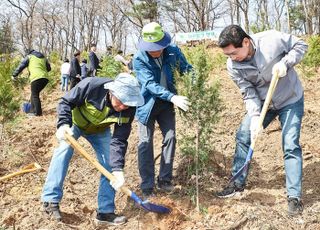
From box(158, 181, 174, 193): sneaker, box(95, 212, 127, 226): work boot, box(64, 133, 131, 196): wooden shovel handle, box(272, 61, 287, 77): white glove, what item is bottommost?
box(95, 212, 127, 226): work boot

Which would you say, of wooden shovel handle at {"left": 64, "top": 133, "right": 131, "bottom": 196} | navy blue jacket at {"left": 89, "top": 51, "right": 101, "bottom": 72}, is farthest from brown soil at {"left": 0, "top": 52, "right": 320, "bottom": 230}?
navy blue jacket at {"left": 89, "top": 51, "right": 101, "bottom": 72}

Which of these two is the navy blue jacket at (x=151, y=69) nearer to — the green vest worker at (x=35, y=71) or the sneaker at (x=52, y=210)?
the sneaker at (x=52, y=210)

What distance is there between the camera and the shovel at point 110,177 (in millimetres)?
3291

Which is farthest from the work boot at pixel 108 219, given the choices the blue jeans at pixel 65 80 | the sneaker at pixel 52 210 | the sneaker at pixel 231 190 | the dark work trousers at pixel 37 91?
the blue jeans at pixel 65 80

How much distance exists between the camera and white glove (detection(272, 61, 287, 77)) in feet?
11.0

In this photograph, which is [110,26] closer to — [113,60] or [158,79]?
[113,60]

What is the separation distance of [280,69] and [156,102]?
50.6 inches

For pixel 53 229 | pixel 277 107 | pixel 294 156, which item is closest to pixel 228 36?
pixel 277 107

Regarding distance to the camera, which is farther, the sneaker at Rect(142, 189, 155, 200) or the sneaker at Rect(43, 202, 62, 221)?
→ the sneaker at Rect(142, 189, 155, 200)

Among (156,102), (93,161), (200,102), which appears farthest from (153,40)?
(93,161)

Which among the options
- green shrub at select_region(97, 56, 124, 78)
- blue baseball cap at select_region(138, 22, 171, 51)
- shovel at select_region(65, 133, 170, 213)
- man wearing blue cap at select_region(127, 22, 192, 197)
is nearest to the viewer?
shovel at select_region(65, 133, 170, 213)

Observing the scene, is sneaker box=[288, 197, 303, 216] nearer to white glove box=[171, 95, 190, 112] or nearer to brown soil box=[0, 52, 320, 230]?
brown soil box=[0, 52, 320, 230]

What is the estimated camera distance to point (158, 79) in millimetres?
4168

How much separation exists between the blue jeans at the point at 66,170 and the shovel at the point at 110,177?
30cm
